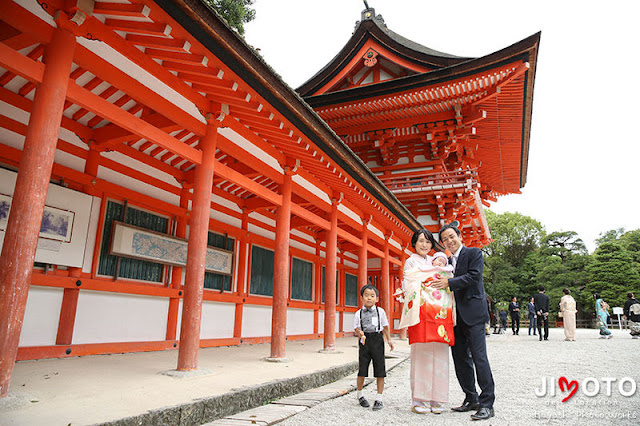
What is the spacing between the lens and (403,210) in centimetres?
1090

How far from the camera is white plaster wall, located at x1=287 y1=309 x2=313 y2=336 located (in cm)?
1110

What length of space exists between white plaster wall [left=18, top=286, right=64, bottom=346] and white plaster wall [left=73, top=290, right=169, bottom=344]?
0.31 metres

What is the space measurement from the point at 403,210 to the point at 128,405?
8.76 m

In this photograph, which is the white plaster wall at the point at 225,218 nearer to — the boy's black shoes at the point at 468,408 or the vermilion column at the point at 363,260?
the vermilion column at the point at 363,260

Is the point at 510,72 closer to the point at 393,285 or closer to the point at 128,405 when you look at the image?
the point at 393,285

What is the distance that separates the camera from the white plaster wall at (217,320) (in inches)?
316

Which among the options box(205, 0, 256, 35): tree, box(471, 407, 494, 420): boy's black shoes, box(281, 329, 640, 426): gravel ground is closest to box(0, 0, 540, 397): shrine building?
box(281, 329, 640, 426): gravel ground

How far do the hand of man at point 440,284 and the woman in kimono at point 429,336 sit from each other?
0.18 ft

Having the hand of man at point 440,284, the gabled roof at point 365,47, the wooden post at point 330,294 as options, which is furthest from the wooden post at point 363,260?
the gabled roof at point 365,47

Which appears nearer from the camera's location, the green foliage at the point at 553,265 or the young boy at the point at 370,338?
the young boy at the point at 370,338

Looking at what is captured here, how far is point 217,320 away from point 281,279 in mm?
2512

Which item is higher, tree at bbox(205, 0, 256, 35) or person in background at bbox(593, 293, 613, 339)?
tree at bbox(205, 0, 256, 35)

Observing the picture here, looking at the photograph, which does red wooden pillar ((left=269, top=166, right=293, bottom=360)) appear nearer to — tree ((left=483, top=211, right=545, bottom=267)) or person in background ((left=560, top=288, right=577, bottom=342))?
person in background ((left=560, top=288, right=577, bottom=342))

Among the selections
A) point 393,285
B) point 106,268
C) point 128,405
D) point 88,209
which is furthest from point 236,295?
point 393,285
